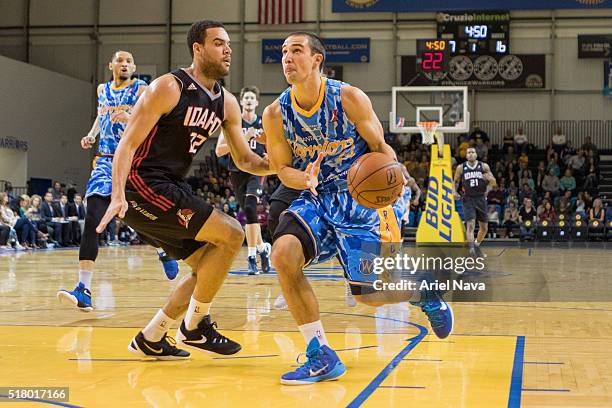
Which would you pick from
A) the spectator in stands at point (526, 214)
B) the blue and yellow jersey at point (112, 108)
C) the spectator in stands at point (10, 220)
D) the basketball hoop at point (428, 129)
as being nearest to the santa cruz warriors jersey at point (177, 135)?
the blue and yellow jersey at point (112, 108)

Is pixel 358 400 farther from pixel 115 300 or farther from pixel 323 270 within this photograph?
pixel 323 270

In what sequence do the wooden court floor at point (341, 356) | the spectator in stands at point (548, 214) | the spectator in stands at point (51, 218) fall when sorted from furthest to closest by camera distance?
the spectator in stands at point (548, 214) < the spectator in stands at point (51, 218) < the wooden court floor at point (341, 356)

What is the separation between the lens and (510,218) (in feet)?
75.8

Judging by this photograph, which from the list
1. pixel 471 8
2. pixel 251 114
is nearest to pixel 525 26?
pixel 471 8

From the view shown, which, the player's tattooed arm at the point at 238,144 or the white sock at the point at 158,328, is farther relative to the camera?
the player's tattooed arm at the point at 238,144

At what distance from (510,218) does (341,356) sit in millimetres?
19268

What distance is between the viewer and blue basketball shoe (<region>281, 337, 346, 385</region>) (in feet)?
12.7

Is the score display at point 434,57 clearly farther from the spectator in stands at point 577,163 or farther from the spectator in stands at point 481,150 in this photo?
the spectator in stands at point 577,163

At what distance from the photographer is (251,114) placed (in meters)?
9.54

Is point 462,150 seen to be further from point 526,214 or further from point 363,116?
point 363,116

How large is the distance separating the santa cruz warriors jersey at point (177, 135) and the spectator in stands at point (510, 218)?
759 inches

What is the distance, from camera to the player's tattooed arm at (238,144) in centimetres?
481

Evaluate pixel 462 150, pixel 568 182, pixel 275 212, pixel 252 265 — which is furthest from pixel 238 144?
pixel 462 150

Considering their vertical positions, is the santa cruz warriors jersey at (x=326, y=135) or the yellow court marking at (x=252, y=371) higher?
the santa cruz warriors jersey at (x=326, y=135)
